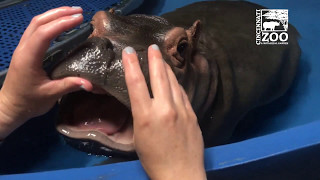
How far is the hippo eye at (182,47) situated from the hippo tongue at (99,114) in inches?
11.3

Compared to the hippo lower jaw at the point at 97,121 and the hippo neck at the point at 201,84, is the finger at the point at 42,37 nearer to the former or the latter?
the hippo lower jaw at the point at 97,121

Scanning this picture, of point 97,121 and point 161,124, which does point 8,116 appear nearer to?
point 97,121

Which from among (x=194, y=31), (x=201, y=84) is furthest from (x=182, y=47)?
(x=201, y=84)

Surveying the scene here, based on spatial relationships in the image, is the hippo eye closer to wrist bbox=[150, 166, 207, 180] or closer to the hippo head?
the hippo head

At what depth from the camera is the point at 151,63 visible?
1.02m

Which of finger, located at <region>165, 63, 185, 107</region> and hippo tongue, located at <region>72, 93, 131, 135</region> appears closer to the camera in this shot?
finger, located at <region>165, 63, 185, 107</region>

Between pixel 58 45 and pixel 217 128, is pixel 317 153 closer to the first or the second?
pixel 217 128

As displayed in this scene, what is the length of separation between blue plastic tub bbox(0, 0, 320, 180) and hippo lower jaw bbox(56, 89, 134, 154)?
0.35ft

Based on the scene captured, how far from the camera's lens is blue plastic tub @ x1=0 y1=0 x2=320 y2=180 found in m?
1.16

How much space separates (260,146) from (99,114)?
534mm

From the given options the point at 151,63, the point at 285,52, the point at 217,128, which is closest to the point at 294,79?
the point at 285,52

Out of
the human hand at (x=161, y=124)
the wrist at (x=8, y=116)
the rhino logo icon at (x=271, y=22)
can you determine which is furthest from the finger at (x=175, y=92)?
the rhino logo icon at (x=271, y=22)

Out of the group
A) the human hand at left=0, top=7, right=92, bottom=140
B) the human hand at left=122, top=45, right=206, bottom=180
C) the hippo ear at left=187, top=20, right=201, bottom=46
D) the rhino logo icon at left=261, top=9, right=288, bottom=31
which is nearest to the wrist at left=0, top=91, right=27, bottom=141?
the human hand at left=0, top=7, right=92, bottom=140

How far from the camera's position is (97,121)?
1.30 metres
